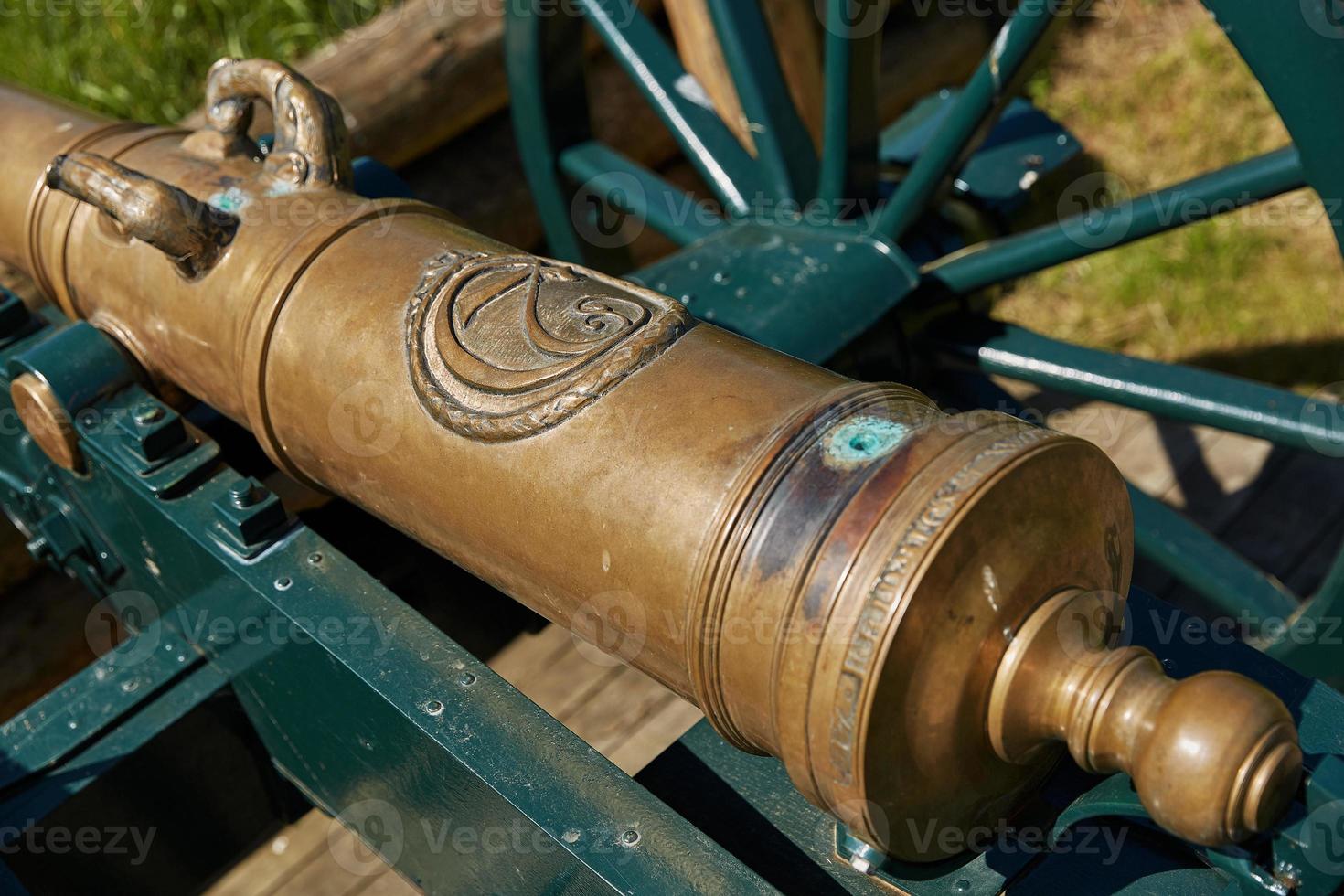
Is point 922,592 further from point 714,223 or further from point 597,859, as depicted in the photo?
point 714,223

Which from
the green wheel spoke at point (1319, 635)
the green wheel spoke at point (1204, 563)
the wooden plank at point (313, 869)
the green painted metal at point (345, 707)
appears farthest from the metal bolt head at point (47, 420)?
the green wheel spoke at point (1319, 635)

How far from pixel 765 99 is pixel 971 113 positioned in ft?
1.11

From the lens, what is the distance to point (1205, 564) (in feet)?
7.25

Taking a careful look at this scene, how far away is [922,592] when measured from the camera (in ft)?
3.51

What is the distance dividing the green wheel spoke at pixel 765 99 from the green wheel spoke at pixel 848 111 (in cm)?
5

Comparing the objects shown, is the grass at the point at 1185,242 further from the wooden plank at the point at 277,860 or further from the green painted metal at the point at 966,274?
the wooden plank at the point at 277,860

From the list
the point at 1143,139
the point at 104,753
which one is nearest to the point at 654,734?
the point at 104,753

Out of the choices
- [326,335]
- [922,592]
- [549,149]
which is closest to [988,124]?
[549,149]

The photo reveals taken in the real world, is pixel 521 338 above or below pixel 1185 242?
above

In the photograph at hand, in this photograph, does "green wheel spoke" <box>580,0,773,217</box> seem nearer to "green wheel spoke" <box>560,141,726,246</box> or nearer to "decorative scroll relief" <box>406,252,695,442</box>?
"green wheel spoke" <box>560,141,726,246</box>

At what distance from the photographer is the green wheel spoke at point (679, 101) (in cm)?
246

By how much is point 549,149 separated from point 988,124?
35.7 inches

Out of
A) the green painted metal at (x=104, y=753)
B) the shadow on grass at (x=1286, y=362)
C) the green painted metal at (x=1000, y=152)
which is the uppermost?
the green painted metal at (x=1000, y=152)

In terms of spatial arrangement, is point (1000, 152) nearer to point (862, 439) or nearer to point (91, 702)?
point (862, 439)
